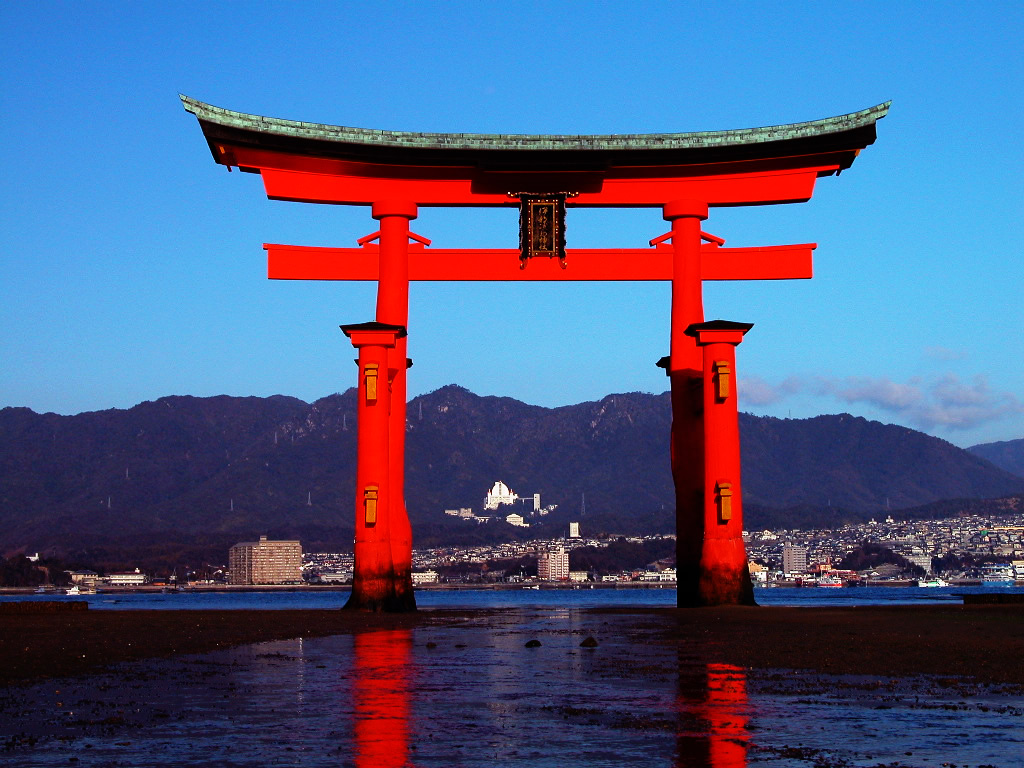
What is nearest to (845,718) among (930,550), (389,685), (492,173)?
(389,685)

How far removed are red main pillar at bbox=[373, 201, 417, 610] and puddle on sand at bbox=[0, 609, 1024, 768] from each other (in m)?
16.8

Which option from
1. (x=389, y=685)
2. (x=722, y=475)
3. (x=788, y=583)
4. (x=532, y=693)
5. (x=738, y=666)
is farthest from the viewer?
(x=788, y=583)

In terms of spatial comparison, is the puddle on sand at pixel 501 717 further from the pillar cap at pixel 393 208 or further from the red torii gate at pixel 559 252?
the pillar cap at pixel 393 208

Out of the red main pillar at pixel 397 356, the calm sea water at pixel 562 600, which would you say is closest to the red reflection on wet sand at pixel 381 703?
the red main pillar at pixel 397 356

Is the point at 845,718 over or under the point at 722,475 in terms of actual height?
under

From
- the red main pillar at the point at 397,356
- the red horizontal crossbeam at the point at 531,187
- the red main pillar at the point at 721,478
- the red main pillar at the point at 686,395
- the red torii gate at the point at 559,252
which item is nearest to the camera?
the red main pillar at the point at 721,478

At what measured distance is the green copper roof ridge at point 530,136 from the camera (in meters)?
28.8

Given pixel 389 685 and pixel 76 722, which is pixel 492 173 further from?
pixel 76 722

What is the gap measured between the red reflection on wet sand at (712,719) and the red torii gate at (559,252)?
17.6 meters

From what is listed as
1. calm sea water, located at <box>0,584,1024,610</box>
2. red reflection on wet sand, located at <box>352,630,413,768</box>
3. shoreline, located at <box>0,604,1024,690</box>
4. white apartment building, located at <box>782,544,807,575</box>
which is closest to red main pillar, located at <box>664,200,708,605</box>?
shoreline, located at <box>0,604,1024,690</box>

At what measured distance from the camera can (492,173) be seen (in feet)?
98.9

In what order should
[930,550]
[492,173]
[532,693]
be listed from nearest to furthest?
[532,693] < [492,173] < [930,550]

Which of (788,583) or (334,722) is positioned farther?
(788,583)

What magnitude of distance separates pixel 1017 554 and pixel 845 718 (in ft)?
667
